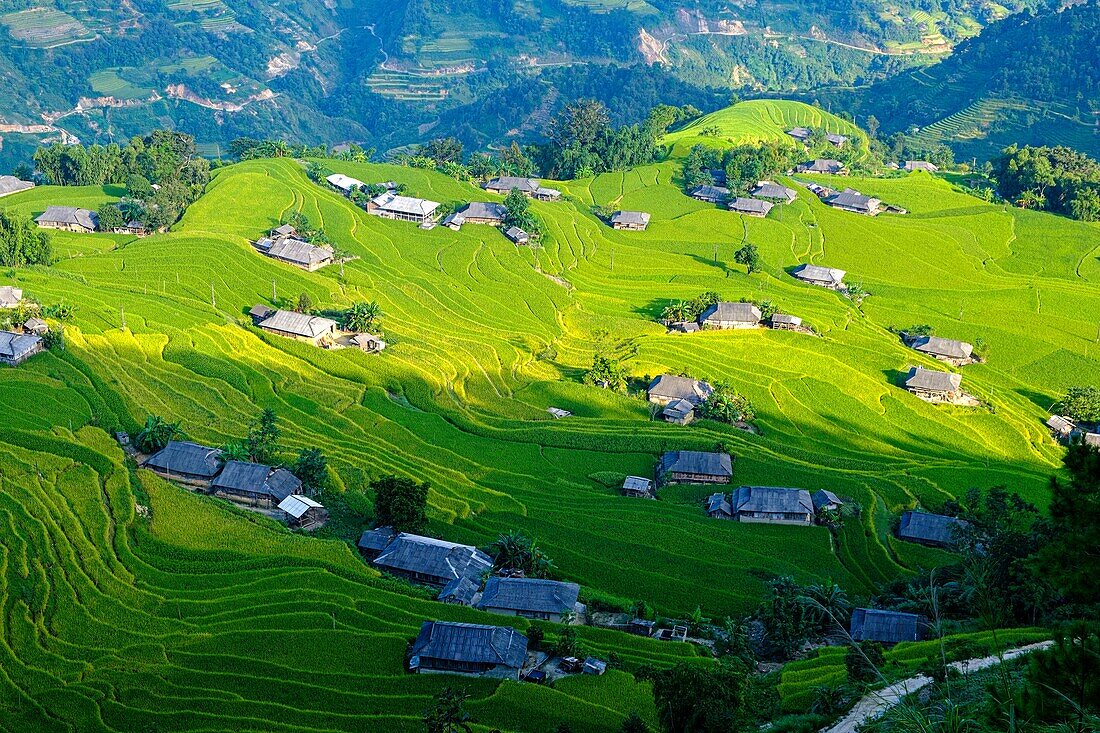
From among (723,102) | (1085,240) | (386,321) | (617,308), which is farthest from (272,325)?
(723,102)

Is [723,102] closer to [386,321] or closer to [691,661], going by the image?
[386,321]

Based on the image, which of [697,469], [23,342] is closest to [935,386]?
[697,469]

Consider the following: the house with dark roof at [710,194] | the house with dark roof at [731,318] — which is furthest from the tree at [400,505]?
the house with dark roof at [710,194]

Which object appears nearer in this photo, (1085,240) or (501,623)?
(501,623)

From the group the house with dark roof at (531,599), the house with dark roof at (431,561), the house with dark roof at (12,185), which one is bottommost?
the house with dark roof at (12,185)

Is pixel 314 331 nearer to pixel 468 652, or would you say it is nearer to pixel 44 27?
pixel 468 652

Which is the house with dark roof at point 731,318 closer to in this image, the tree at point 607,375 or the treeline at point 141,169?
the tree at point 607,375
